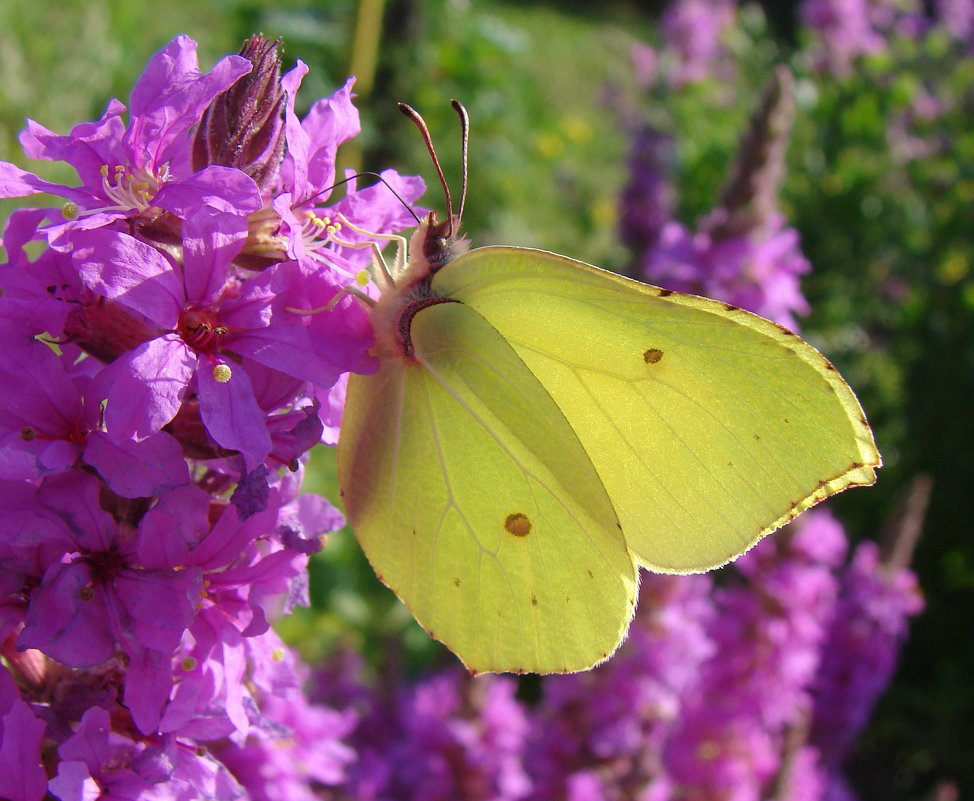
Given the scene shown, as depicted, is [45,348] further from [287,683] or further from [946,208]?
[946,208]

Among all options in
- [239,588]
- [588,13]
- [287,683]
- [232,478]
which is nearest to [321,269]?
[232,478]

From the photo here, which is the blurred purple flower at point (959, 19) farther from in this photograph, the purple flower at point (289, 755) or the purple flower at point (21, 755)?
the purple flower at point (21, 755)

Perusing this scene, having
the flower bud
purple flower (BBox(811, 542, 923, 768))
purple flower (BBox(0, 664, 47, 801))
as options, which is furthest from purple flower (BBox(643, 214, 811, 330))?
purple flower (BBox(0, 664, 47, 801))

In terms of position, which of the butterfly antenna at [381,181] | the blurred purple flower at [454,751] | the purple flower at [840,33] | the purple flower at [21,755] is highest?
the butterfly antenna at [381,181]

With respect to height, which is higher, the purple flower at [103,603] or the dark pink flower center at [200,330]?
the dark pink flower center at [200,330]

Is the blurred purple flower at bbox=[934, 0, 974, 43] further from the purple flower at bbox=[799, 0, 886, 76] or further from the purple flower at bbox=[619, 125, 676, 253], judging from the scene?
the purple flower at bbox=[619, 125, 676, 253]

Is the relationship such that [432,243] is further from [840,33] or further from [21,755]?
[840,33]

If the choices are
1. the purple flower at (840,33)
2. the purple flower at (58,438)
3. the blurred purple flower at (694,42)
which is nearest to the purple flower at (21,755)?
the purple flower at (58,438)

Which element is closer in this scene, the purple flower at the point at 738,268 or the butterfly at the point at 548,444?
the butterfly at the point at 548,444
